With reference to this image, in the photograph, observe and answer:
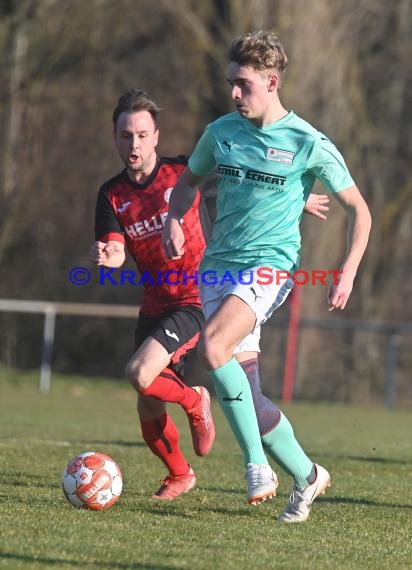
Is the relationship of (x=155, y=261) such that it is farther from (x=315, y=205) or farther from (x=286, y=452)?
(x=286, y=452)

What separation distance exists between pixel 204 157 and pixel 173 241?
462mm

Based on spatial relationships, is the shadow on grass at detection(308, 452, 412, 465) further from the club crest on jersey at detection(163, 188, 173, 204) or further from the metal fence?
the metal fence

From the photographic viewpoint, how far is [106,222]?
5.98 metres

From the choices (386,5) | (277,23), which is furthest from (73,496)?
(386,5)

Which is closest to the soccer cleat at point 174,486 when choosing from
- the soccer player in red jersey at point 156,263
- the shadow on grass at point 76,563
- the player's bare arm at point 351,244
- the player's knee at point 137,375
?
the soccer player in red jersey at point 156,263

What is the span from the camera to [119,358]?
21422 millimetres

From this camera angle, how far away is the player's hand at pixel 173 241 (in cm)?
507

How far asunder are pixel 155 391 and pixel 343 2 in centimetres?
1568

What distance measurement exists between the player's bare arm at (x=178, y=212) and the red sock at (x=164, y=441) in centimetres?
111

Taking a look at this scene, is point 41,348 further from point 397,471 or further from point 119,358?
point 397,471

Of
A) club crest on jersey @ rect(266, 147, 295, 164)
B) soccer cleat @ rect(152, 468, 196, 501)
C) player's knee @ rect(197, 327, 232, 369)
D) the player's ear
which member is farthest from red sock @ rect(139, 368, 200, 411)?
the player's ear

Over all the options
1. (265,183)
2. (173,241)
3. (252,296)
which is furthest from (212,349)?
(265,183)

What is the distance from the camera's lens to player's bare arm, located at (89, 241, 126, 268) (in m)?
5.60

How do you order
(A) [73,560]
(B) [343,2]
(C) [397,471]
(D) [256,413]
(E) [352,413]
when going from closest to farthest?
(A) [73,560]
(D) [256,413]
(C) [397,471]
(E) [352,413]
(B) [343,2]
